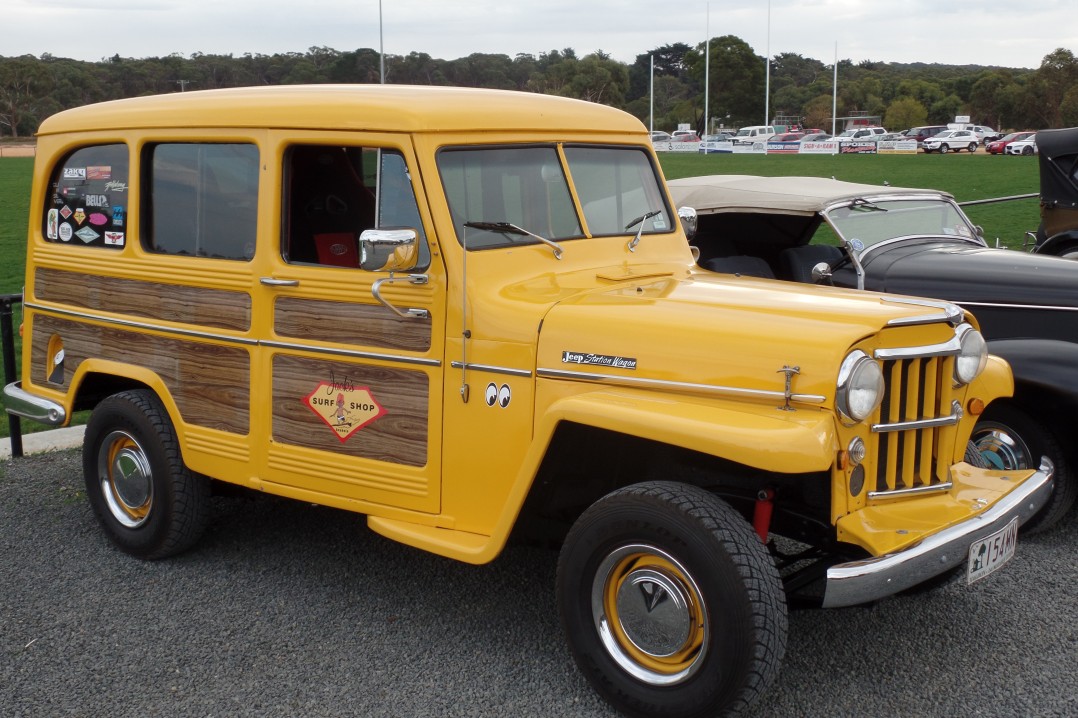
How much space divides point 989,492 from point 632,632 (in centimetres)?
144

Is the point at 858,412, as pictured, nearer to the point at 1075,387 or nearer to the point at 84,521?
the point at 1075,387

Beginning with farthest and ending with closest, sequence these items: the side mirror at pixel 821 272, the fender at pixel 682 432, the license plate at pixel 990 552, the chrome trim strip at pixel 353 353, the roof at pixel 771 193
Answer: the roof at pixel 771 193 < the side mirror at pixel 821 272 < the chrome trim strip at pixel 353 353 < the license plate at pixel 990 552 < the fender at pixel 682 432

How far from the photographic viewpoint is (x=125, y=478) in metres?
5.00

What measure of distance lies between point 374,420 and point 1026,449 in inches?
126

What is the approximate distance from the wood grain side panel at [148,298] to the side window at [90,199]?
0.62 feet

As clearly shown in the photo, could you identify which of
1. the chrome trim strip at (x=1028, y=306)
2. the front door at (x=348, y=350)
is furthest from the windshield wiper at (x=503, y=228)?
the chrome trim strip at (x=1028, y=306)

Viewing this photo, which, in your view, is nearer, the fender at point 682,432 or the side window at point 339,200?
the fender at point 682,432

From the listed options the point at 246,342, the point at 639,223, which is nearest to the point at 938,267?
the point at 639,223

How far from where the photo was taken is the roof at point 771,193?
22.6 feet

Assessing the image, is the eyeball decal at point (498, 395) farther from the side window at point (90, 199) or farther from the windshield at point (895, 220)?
the windshield at point (895, 220)

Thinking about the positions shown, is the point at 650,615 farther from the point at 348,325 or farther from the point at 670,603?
the point at 348,325

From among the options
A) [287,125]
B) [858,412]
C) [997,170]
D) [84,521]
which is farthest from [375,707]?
[997,170]

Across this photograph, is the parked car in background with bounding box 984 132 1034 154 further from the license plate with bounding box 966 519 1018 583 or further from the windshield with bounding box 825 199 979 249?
the license plate with bounding box 966 519 1018 583

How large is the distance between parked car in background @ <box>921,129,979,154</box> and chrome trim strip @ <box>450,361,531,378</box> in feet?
162
